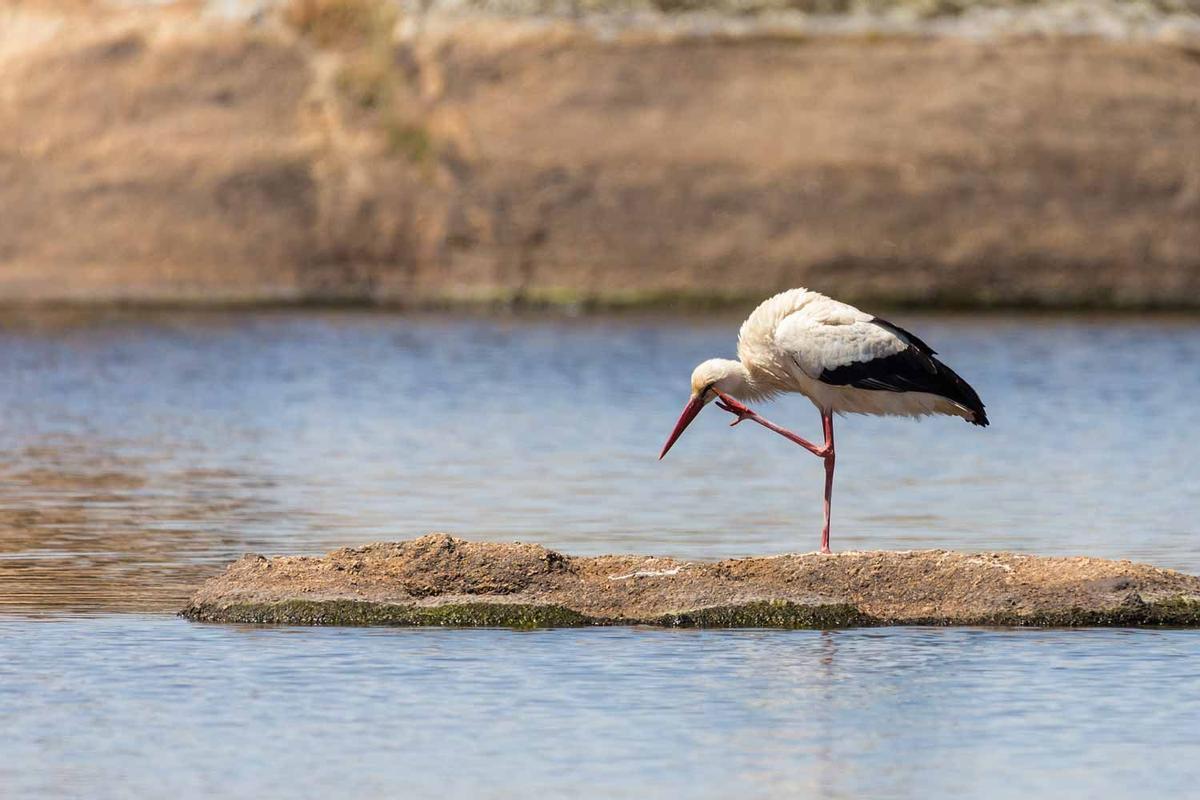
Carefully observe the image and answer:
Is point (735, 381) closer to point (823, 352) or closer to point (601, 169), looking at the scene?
point (823, 352)

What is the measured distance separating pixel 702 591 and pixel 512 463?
1076 cm

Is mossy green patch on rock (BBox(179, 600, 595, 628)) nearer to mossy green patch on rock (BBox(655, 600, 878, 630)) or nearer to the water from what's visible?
the water

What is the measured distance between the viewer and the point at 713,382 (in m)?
15.7

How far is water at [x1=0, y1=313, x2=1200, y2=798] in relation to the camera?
1052 centimetres

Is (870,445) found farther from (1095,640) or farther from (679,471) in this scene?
(1095,640)

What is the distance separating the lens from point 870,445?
87.9 ft

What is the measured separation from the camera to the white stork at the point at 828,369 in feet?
50.0

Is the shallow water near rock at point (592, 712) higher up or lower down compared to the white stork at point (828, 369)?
lower down

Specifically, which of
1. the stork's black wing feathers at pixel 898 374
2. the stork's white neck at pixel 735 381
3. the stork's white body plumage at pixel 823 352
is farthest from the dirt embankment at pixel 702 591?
the stork's white neck at pixel 735 381

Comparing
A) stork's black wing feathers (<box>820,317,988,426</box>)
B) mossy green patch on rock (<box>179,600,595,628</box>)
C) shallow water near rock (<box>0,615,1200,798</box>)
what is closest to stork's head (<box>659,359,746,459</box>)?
stork's black wing feathers (<box>820,317,988,426</box>)

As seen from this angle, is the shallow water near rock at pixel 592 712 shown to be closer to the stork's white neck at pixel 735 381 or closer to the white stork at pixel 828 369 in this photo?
the white stork at pixel 828 369

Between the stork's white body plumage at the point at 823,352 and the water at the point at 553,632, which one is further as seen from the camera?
the stork's white body plumage at the point at 823,352

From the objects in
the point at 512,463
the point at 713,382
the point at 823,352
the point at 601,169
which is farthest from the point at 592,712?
the point at 601,169

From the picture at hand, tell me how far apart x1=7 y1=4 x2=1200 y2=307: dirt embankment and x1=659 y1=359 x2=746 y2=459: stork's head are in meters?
51.9
